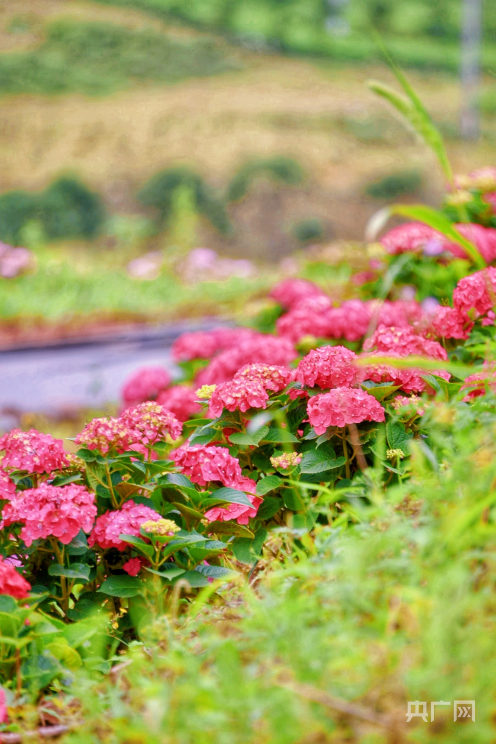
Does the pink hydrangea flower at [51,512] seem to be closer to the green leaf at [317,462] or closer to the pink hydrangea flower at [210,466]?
the pink hydrangea flower at [210,466]

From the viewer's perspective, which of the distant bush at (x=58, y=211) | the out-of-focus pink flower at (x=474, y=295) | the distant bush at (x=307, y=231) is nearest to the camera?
the out-of-focus pink flower at (x=474, y=295)

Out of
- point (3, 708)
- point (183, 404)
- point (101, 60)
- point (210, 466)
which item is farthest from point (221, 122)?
point (3, 708)

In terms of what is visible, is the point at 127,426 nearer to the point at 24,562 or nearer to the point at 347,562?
the point at 24,562

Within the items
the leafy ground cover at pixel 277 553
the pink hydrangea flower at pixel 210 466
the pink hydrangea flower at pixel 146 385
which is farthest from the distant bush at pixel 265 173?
the pink hydrangea flower at pixel 210 466

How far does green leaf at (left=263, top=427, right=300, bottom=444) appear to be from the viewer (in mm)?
1545

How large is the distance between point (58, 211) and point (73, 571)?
14812 millimetres

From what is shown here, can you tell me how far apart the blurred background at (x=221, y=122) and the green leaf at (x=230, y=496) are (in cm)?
766

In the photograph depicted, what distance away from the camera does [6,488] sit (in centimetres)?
138

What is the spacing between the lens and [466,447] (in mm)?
1023

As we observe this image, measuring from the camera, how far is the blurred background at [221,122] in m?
15.9

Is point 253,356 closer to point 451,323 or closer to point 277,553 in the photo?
point 451,323

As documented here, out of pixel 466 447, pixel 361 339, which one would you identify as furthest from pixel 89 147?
pixel 466 447

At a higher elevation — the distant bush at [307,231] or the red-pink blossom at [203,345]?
the red-pink blossom at [203,345]

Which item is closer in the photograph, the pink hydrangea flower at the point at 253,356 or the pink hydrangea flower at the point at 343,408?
the pink hydrangea flower at the point at 343,408
